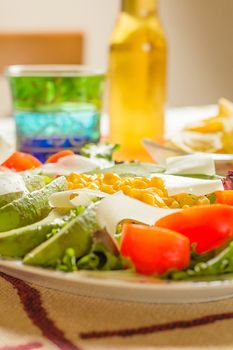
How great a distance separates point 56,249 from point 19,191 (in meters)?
0.14

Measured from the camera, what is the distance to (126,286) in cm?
63

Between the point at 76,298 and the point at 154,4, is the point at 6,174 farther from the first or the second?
the point at 154,4

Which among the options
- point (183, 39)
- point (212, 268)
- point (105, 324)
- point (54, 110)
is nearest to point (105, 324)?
point (105, 324)

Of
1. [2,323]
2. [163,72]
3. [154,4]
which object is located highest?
[154,4]

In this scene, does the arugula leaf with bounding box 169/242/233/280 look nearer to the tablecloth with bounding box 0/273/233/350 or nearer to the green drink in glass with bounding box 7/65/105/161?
the tablecloth with bounding box 0/273/233/350

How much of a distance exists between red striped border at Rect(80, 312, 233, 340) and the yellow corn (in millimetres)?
125

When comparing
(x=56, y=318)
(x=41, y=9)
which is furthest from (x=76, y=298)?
(x=41, y=9)

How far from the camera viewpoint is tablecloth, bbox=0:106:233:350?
0.63 metres

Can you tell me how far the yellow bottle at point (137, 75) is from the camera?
1.48 meters

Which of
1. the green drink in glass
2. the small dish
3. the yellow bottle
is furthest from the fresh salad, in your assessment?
the yellow bottle

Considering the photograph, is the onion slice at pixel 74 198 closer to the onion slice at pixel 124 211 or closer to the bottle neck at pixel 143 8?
the onion slice at pixel 124 211

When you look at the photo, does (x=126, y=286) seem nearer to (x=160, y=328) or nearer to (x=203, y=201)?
(x=160, y=328)

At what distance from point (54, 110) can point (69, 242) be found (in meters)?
0.70

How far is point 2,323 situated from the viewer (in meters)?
0.68
